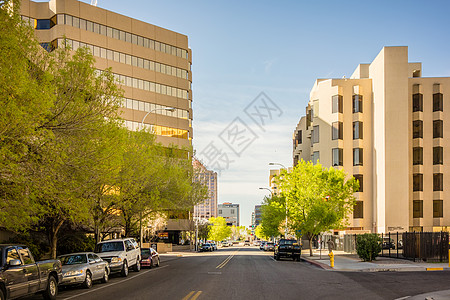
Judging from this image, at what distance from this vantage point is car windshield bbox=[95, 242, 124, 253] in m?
25.9

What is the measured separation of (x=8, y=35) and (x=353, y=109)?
57.2 m

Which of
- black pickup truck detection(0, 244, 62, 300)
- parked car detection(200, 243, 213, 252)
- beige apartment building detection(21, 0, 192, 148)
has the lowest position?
parked car detection(200, 243, 213, 252)

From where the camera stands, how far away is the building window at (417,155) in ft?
203

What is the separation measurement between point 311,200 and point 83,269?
29.2m

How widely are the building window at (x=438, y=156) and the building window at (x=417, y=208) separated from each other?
5533 millimetres

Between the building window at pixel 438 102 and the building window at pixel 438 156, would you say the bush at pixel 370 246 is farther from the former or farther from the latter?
the building window at pixel 438 102

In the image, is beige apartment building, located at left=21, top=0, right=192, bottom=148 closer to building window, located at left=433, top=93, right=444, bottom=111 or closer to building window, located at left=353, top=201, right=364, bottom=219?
building window, located at left=353, top=201, right=364, bottom=219

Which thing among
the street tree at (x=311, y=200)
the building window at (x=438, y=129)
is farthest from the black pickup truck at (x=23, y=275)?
the building window at (x=438, y=129)

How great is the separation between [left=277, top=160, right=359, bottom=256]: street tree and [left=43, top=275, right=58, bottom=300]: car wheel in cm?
3099

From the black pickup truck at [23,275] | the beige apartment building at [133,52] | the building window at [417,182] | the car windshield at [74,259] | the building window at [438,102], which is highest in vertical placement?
the beige apartment building at [133,52]

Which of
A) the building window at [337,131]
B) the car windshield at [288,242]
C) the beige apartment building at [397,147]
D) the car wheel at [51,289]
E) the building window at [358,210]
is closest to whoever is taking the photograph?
the car wheel at [51,289]

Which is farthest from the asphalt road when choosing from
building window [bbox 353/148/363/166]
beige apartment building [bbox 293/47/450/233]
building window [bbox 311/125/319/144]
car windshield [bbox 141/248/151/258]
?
building window [bbox 311/125/319/144]

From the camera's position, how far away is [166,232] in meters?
86.4

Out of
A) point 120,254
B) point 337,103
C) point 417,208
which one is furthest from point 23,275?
point 337,103
